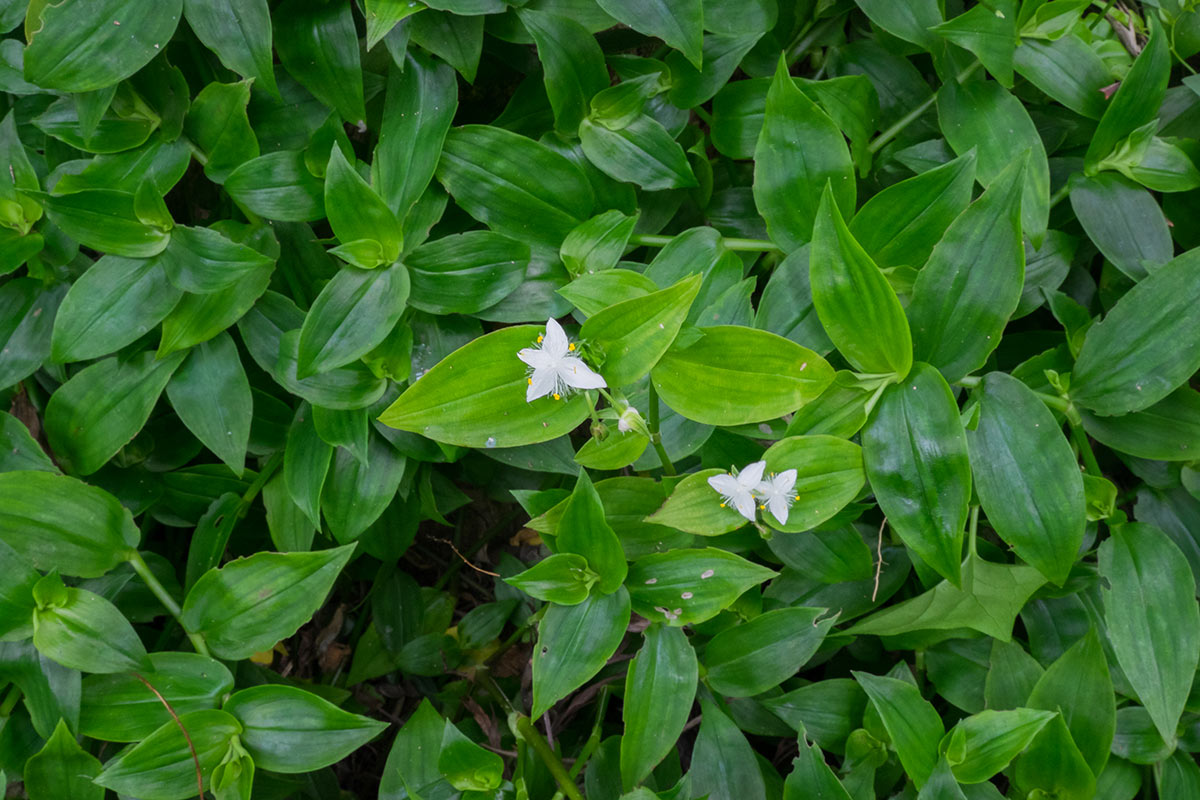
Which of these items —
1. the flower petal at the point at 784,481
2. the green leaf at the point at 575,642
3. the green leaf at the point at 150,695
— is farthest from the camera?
the green leaf at the point at 150,695

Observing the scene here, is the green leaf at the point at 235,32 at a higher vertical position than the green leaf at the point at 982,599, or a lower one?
higher

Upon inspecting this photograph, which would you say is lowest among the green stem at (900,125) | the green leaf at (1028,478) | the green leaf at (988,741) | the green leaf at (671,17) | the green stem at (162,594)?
the green leaf at (988,741)

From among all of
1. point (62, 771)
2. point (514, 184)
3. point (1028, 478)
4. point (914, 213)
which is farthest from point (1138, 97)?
point (62, 771)

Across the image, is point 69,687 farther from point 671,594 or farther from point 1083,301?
point 1083,301

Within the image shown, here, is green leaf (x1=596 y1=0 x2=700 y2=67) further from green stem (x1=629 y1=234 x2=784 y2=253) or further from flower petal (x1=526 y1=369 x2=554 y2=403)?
flower petal (x1=526 y1=369 x2=554 y2=403)

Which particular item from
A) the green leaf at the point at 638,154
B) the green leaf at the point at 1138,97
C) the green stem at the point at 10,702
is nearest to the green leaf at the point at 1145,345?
the green leaf at the point at 1138,97

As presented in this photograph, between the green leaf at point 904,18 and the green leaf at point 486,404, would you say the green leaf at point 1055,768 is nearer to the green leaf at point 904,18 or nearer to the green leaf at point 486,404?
the green leaf at point 486,404

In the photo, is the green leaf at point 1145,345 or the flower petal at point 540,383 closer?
the flower petal at point 540,383

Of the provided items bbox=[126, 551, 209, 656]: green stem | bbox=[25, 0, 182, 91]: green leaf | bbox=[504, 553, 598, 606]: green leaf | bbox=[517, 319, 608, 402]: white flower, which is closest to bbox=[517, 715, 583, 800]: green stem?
bbox=[504, 553, 598, 606]: green leaf
